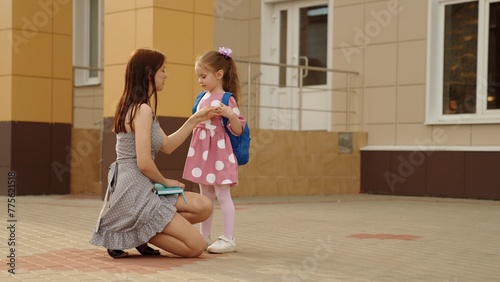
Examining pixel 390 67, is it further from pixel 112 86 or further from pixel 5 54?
pixel 5 54

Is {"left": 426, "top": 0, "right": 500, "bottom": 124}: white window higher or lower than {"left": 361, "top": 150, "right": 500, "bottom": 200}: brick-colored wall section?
higher

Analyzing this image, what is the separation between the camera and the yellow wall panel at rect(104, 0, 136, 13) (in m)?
11.9

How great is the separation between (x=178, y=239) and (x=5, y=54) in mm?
8031

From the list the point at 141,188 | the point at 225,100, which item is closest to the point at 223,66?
the point at 225,100

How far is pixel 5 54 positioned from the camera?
43.5ft

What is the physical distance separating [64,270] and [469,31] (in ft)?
30.8

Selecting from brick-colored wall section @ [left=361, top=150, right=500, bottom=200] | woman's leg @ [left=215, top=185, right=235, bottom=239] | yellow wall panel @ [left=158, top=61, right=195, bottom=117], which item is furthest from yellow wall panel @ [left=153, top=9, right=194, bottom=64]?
woman's leg @ [left=215, top=185, right=235, bottom=239]

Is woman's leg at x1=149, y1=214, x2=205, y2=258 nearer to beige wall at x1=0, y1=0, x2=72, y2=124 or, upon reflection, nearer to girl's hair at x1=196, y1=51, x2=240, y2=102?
girl's hair at x1=196, y1=51, x2=240, y2=102

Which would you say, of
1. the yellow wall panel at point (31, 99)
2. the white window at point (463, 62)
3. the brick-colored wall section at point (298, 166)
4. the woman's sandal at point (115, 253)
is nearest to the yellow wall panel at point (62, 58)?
the yellow wall panel at point (31, 99)

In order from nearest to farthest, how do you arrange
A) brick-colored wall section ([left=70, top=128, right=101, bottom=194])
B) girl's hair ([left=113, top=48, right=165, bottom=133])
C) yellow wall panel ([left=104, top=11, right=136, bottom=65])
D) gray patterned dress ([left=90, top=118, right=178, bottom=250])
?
1. gray patterned dress ([left=90, top=118, right=178, bottom=250])
2. girl's hair ([left=113, top=48, right=165, bottom=133])
3. yellow wall panel ([left=104, top=11, right=136, bottom=65])
4. brick-colored wall section ([left=70, top=128, right=101, bottom=194])

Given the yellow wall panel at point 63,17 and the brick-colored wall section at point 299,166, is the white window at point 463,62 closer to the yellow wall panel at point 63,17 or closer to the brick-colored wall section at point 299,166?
the brick-colored wall section at point 299,166

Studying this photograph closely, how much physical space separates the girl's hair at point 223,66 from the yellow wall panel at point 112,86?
534cm
